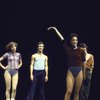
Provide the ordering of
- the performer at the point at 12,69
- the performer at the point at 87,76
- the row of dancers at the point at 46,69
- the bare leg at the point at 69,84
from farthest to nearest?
the performer at the point at 12,69 → the performer at the point at 87,76 → the row of dancers at the point at 46,69 → the bare leg at the point at 69,84

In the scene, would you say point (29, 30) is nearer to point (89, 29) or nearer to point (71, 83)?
point (89, 29)

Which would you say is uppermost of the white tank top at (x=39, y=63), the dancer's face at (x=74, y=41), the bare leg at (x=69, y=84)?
the dancer's face at (x=74, y=41)

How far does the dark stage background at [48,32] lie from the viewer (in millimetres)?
14531

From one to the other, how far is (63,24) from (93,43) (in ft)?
3.65

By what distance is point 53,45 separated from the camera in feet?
49.0

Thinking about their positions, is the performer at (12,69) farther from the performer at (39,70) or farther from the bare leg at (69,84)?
the bare leg at (69,84)

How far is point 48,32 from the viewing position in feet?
48.9

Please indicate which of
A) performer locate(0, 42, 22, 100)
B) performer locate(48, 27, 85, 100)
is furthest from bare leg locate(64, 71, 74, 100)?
performer locate(0, 42, 22, 100)

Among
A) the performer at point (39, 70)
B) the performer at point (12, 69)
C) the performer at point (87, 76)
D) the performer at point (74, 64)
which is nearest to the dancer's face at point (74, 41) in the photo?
the performer at point (74, 64)

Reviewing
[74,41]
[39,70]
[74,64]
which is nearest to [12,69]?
[39,70]

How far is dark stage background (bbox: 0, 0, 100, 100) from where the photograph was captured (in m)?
14.5

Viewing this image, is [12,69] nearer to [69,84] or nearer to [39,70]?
[39,70]

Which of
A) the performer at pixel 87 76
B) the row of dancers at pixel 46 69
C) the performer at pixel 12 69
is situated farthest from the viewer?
the performer at pixel 12 69

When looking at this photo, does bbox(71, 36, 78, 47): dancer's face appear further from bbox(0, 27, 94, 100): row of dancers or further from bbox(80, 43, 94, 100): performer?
bbox(80, 43, 94, 100): performer
